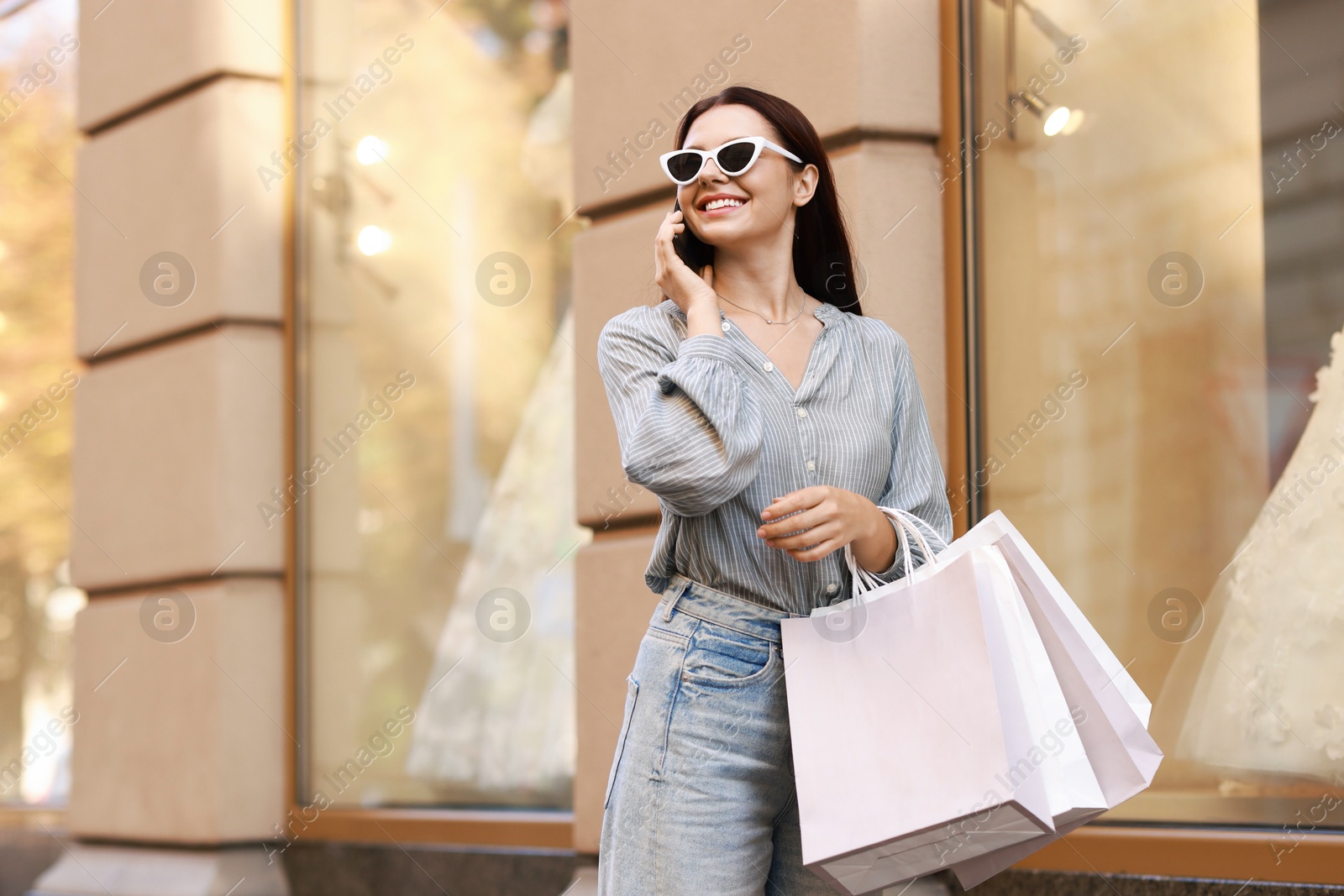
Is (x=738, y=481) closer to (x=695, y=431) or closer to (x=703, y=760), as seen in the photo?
(x=695, y=431)

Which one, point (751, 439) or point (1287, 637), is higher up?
point (751, 439)

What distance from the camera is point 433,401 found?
214 inches

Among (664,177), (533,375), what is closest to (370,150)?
(533,375)

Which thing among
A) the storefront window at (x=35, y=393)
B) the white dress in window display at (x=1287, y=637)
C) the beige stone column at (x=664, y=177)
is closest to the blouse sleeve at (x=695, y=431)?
the beige stone column at (x=664, y=177)

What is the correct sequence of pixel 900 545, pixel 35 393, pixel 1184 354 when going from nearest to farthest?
pixel 900 545
pixel 1184 354
pixel 35 393

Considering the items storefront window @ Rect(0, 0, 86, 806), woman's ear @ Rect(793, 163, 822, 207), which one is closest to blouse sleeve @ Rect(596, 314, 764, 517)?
woman's ear @ Rect(793, 163, 822, 207)

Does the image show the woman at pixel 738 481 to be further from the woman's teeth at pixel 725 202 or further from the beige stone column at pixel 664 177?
the beige stone column at pixel 664 177

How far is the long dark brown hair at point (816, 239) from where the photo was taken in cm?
226

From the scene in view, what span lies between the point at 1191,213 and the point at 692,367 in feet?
6.87

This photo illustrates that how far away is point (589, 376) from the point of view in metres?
4.18

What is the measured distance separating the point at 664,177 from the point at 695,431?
7.58 ft

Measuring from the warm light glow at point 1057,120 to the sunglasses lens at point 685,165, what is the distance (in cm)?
188

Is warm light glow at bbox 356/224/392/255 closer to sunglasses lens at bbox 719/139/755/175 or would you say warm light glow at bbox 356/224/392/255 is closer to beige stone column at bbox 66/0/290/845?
beige stone column at bbox 66/0/290/845

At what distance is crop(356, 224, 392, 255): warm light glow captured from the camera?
5569 millimetres
